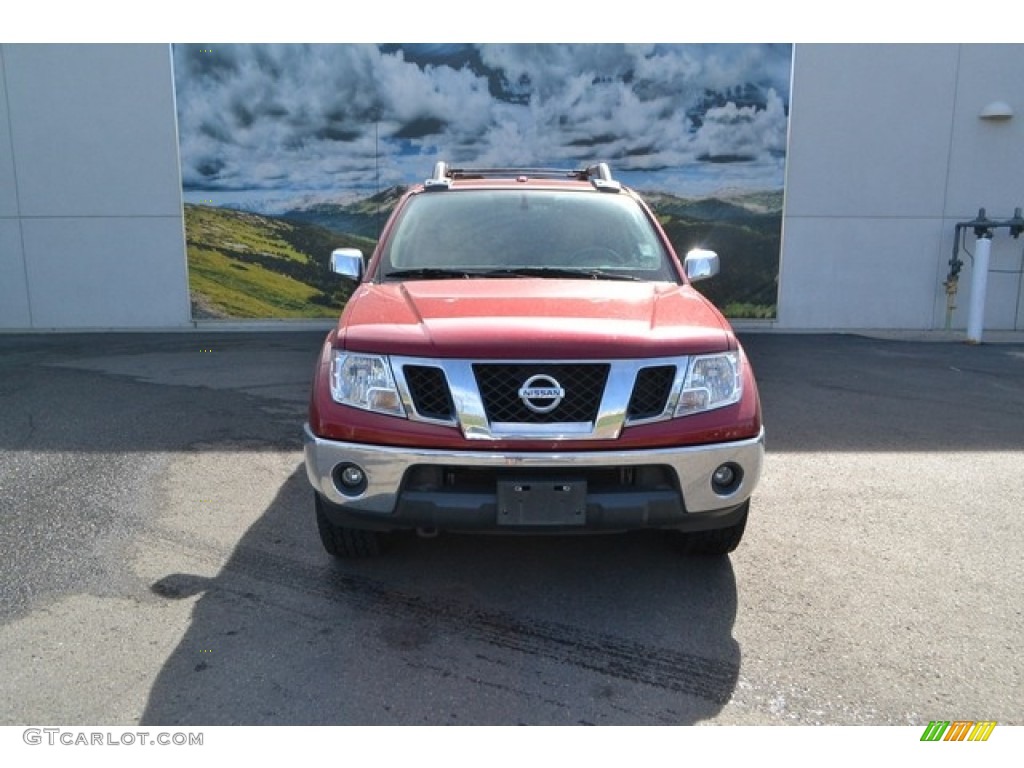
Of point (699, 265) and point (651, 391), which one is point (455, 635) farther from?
point (699, 265)

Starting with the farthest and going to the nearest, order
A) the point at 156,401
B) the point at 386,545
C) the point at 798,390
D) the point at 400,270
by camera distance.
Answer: the point at 798,390, the point at 156,401, the point at 400,270, the point at 386,545

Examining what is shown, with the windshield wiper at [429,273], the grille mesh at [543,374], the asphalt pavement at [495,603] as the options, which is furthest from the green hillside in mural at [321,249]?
the grille mesh at [543,374]

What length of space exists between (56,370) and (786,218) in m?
9.99

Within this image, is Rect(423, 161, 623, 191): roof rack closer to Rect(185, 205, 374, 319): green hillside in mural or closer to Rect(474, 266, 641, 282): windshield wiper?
Rect(474, 266, 641, 282): windshield wiper

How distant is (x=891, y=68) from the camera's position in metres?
11.4

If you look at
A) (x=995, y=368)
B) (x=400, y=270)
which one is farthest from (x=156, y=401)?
(x=995, y=368)

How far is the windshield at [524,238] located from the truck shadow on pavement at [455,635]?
140 centimetres

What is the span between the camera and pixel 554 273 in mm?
4027

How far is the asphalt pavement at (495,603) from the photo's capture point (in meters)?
2.68

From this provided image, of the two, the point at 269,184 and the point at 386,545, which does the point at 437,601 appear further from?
the point at 269,184

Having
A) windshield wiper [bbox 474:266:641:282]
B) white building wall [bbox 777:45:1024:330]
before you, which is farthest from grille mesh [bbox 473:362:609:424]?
white building wall [bbox 777:45:1024:330]

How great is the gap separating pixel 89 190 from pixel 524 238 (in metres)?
9.84

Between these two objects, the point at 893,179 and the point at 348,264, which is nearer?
the point at 348,264

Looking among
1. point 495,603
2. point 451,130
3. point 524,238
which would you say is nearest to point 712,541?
point 495,603
